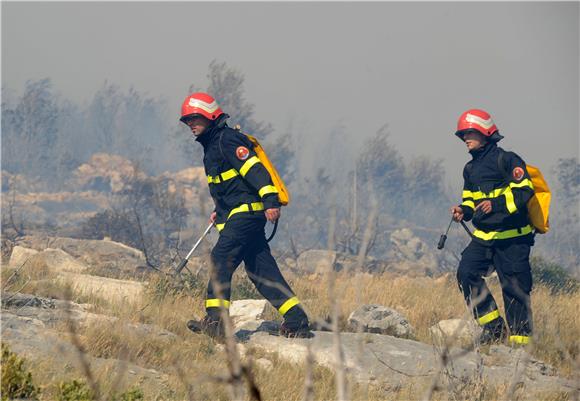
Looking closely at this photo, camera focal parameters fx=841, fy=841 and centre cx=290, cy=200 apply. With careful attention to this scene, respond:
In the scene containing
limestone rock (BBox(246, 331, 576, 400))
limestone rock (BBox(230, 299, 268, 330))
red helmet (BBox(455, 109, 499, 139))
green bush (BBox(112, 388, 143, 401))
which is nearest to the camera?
green bush (BBox(112, 388, 143, 401))

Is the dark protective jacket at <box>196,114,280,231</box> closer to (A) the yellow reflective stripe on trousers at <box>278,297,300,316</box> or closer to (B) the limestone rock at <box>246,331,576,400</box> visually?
(A) the yellow reflective stripe on trousers at <box>278,297,300,316</box>

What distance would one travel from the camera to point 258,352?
6715 mm

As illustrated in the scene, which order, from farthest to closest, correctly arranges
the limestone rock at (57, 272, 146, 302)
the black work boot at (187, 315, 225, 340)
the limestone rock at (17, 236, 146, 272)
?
the limestone rock at (17, 236, 146, 272), the limestone rock at (57, 272, 146, 302), the black work boot at (187, 315, 225, 340)

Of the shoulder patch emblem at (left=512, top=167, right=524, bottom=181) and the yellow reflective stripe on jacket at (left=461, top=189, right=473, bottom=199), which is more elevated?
the shoulder patch emblem at (left=512, top=167, right=524, bottom=181)

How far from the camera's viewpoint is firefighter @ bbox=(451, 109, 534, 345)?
7.43 m

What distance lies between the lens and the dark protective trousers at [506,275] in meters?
7.46

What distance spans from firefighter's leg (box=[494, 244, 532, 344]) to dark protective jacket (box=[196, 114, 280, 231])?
219 centimetres

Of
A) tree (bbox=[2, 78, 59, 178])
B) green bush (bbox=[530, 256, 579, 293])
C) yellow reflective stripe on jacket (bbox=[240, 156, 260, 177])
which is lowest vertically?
green bush (bbox=[530, 256, 579, 293])

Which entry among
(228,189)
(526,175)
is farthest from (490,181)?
(228,189)

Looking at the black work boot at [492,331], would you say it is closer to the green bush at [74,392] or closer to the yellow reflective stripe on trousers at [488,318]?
the yellow reflective stripe on trousers at [488,318]

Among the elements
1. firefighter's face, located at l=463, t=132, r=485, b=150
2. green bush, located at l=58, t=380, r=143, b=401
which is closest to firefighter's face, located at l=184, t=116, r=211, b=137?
firefighter's face, located at l=463, t=132, r=485, b=150

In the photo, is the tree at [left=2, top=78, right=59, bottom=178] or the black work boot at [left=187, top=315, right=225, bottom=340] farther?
the tree at [left=2, top=78, right=59, bottom=178]

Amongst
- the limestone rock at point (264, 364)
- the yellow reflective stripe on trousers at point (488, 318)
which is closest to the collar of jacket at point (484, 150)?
the yellow reflective stripe on trousers at point (488, 318)

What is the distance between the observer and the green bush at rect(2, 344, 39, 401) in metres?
4.24
